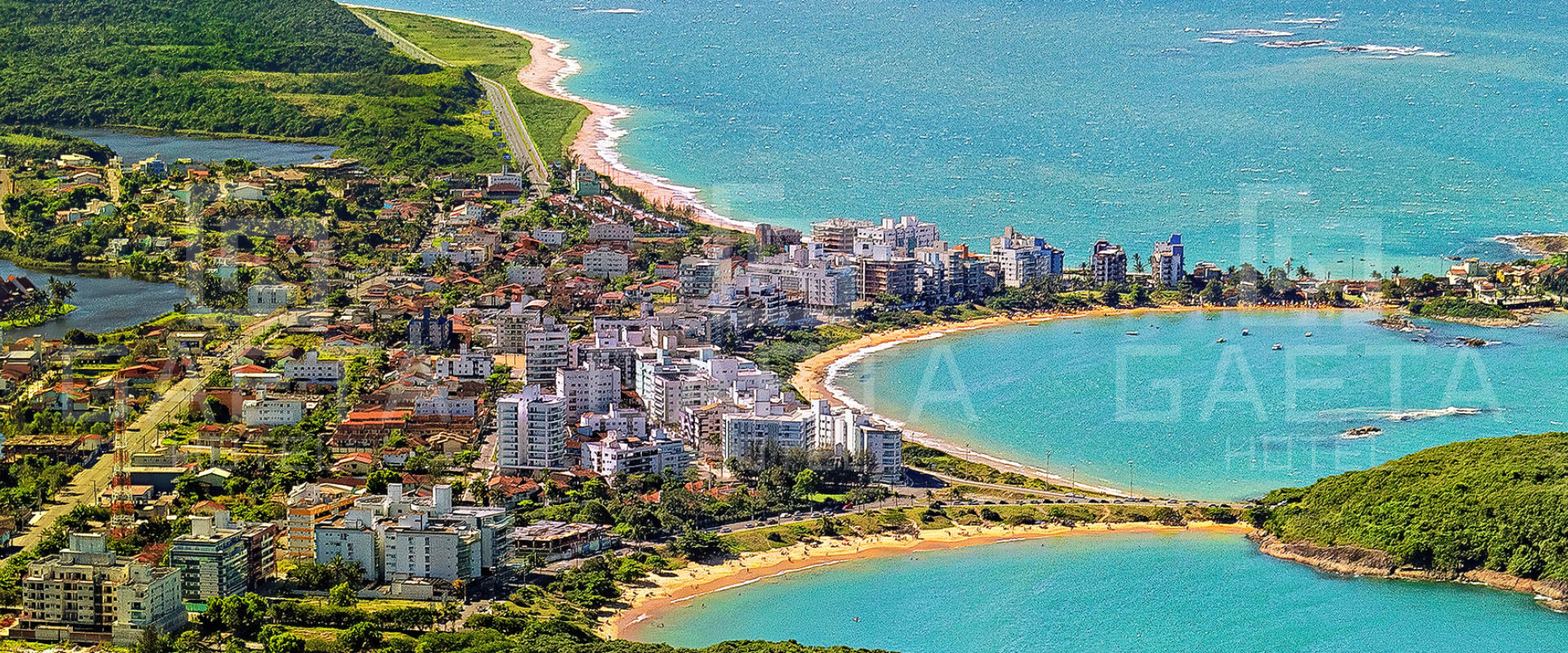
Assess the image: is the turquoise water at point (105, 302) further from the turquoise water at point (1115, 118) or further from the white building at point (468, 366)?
the turquoise water at point (1115, 118)

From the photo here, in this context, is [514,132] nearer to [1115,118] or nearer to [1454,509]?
[1115,118]

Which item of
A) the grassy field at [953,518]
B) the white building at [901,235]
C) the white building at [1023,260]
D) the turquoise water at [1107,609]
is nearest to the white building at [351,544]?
the turquoise water at [1107,609]

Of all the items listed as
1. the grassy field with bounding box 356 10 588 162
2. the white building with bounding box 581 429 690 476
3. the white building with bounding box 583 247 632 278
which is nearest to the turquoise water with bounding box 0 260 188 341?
the white building with bounding box 583 247 632 278

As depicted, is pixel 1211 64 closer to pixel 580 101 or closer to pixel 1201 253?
pixel 580 101

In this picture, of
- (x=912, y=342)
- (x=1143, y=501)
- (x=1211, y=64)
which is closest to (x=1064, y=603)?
(x=1143, y=501)

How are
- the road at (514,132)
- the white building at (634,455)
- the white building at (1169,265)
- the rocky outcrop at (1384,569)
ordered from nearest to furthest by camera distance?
the rocky outcrop at (1384,569) < the white building at (634,455) < the white building at (1169,265) < the road at (514,132)

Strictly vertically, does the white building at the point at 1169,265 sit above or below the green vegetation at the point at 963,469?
above

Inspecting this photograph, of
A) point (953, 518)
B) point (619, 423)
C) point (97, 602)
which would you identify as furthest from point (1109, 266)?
point (97, 602)
